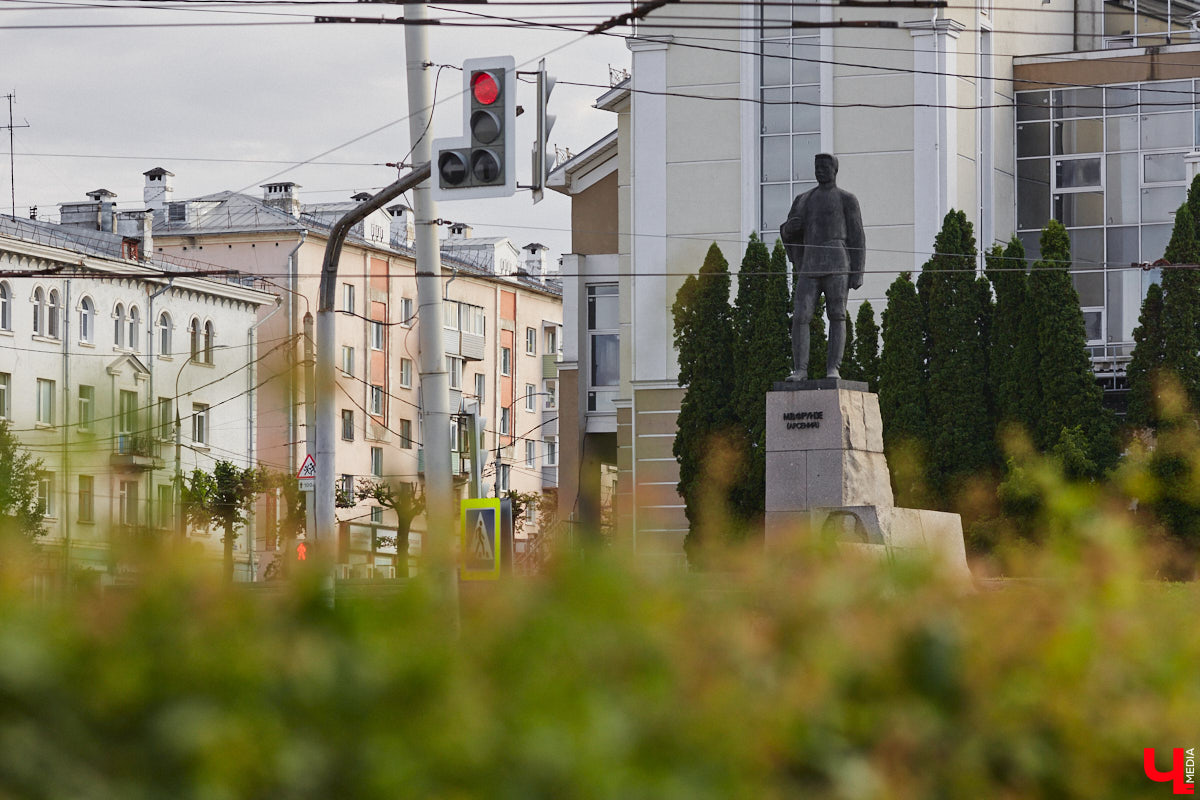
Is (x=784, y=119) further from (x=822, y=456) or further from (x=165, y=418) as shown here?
(x=165, y=418)

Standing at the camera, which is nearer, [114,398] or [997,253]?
[114,398]

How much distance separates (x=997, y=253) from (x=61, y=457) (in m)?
35.7

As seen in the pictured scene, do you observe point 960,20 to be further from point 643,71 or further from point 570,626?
point 570,626

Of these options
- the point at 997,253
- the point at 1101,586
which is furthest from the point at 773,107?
the point at 1101,586

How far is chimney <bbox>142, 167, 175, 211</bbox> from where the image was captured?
7219 cm

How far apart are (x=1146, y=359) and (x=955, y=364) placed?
3600 mm

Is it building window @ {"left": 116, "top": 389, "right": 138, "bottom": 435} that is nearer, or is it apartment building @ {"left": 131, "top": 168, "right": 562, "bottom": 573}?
building window @ {"left": 116, "top": 389, "right": 138, "bottom": 435}

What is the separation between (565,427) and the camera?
165 ft

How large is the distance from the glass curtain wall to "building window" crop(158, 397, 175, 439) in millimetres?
41045

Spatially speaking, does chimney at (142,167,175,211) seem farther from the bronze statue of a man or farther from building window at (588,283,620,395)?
the bronze statue of a man

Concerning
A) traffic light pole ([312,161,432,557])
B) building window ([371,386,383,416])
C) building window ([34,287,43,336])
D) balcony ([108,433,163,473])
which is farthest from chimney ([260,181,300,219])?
balcony ([108,433,163,473])

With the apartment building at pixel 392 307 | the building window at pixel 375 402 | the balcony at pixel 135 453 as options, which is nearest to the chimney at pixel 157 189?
the apartment building at pixel 392 307

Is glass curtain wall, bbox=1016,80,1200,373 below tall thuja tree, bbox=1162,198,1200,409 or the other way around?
the other way around

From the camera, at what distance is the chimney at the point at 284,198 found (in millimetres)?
72125
